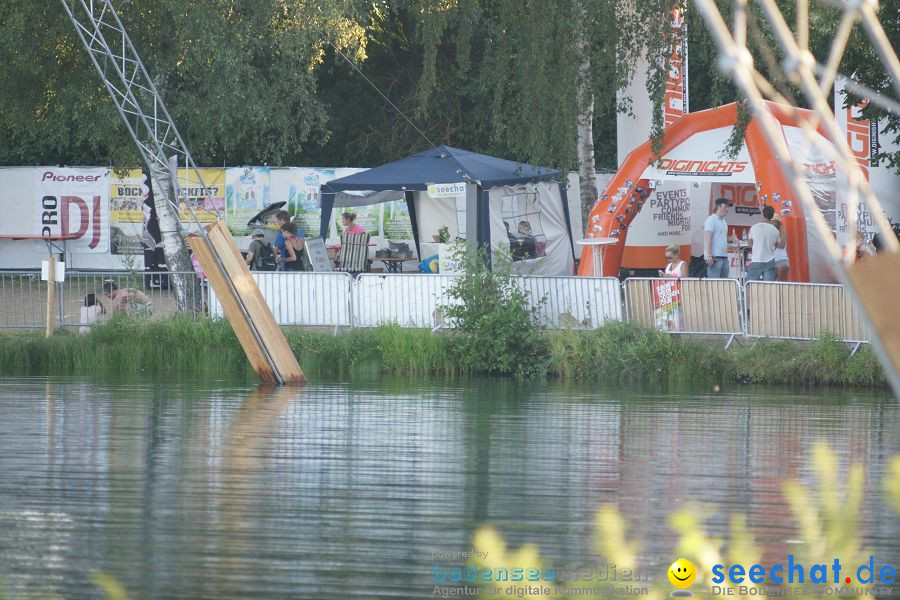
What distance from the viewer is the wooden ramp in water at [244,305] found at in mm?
15898

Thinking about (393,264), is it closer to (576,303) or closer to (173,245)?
(173,245)

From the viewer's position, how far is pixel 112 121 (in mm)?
20734

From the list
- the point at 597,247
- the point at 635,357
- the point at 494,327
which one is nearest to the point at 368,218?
the point at 597,247

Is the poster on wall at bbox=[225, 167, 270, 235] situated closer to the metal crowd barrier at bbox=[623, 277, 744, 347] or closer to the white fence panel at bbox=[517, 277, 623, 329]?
the white fence panel at bbox=[517, 277, 623, 329]

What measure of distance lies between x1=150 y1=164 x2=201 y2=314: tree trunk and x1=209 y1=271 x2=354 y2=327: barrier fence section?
1.57 metres

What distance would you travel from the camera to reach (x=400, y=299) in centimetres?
1853

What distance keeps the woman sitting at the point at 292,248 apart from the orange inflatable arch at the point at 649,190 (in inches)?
230

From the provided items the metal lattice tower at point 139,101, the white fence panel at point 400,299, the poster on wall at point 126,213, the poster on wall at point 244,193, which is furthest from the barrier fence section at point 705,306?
the poster on wall at point 126,213

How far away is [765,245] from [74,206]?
16.0 meters

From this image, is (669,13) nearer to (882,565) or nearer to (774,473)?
(774,473)

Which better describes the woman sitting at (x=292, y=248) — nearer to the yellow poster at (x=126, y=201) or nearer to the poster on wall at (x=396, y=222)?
the poster on wall at (x=396, y=222)

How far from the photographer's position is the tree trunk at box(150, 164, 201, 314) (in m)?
20.2

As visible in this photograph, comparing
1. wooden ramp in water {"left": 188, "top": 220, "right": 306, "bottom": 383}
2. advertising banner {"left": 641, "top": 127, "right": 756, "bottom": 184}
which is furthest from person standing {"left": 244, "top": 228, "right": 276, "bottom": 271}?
wooden ramp in water {"left": 188, "top": 220, "right": 306, "bottom": 383}

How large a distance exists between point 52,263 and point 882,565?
1422cm
